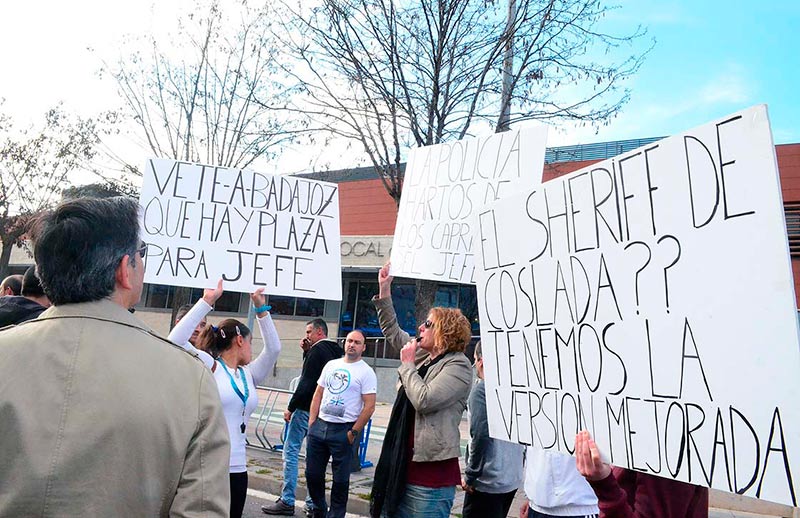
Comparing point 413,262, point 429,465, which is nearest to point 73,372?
point 429,465

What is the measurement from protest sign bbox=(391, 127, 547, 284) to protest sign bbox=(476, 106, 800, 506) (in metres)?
1.86

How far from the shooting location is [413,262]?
5.14 m

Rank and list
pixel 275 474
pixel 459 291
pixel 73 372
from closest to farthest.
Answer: pixel 73 372 < pixel 275 474 < pixel 459 291

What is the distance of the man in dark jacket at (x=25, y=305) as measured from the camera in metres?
3.66

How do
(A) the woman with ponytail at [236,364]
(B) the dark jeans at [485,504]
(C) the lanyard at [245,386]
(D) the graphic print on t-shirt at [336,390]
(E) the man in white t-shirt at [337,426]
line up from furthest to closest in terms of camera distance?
1. (D) the graphic print on t-shirt at [336,390]
2. (E) the man in white t-shirt at [337,426]
3. (B) the dark jeans at [485,504]
4. (C) the lanyard at [245,386]
5. (A) the woman with ponytail at [236,364]

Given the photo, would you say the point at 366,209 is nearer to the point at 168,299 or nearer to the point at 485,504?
the point at 168,299

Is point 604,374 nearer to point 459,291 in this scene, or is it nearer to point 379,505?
point 379,505

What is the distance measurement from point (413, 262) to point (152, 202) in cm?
202

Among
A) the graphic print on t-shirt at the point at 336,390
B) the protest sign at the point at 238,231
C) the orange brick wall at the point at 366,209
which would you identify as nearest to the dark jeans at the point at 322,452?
the graphic print on t-shirt at the point at 336,390

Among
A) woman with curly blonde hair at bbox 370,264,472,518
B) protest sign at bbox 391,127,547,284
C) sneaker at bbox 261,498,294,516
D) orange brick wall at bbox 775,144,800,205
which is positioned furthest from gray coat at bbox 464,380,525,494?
orange brick wall at bbox 775,144,800,205

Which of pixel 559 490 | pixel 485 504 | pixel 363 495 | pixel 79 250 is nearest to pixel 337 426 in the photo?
pixel 363 495

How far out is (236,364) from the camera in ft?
14.0

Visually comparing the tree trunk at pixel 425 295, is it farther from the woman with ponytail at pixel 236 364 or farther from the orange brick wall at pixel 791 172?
the orange brick wall at pixel 791 172

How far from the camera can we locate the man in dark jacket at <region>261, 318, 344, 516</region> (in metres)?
6.41
